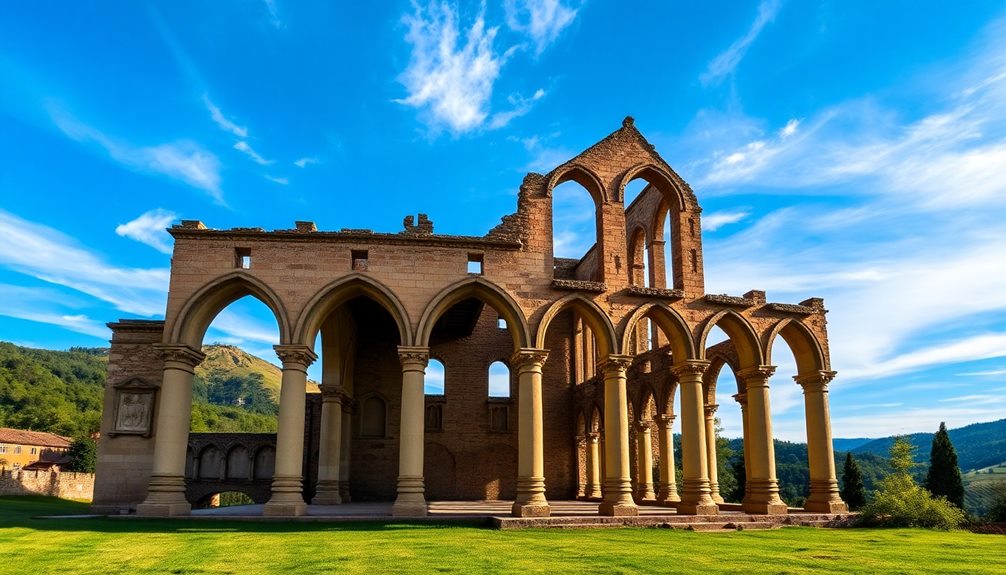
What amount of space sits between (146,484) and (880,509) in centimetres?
2021

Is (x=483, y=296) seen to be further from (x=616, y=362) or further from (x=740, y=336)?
(x=740, y=336)

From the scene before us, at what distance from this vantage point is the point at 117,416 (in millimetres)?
19828

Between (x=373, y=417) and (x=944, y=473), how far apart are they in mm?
25183

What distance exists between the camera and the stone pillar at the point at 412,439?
17453mm

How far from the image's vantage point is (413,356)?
18.5 metres

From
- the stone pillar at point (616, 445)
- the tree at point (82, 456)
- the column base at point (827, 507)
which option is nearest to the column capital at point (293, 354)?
the stone pillar at point (616, 445)

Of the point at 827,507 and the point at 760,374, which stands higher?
the point at 760,374

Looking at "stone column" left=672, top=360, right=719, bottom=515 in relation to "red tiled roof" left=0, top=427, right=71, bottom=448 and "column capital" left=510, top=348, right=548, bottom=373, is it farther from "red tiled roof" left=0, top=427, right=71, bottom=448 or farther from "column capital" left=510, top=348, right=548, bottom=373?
"red tiled roof" left=0, top=427, right=71, bottom=448

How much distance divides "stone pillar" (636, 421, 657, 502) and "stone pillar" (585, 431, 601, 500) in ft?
5.77

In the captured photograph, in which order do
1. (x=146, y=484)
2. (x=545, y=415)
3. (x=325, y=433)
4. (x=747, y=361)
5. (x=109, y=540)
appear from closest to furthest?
(x=109, y=540)
(x=146, y=484)
(x=747, y=361)
(x=325, y=433)
(x=545, y=415)

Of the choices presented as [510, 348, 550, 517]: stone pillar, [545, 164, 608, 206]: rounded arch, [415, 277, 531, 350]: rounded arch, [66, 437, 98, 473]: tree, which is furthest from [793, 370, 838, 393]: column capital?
[66, 437, 98, 473]: tree

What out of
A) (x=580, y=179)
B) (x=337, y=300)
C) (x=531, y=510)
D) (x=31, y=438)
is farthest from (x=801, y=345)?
(x=31, y=438)

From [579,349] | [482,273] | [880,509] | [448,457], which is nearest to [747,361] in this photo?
[880,509]

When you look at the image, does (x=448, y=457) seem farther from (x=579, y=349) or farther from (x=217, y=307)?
(x=217, y=307)
